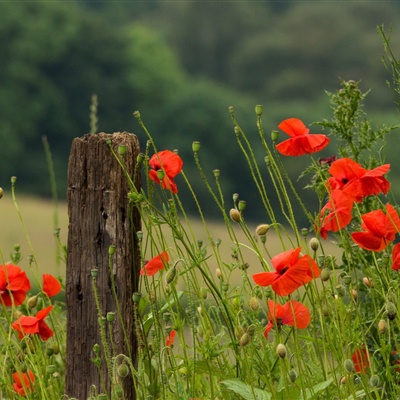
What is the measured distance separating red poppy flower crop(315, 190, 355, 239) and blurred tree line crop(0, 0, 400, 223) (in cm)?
3249

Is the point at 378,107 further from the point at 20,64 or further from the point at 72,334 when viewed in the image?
the point at 72,334

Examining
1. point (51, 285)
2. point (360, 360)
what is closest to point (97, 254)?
point (51, 285)

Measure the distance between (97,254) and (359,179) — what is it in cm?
84

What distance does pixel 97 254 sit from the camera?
2812mm

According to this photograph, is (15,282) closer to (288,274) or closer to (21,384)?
(21,384)

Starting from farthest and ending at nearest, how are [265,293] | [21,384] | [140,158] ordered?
[21,384], [265,293], [140,158]

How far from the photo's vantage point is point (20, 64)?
39406 mm

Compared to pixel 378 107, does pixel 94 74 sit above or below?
above

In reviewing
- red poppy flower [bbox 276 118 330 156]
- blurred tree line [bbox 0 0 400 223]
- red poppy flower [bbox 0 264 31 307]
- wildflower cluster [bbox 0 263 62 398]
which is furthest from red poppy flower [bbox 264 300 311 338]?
blurred tree line [bbox 0 0 400 223]

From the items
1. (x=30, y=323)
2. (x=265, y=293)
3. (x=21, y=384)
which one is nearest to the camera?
(x=265, y=293)

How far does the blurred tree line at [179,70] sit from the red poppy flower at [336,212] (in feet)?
107

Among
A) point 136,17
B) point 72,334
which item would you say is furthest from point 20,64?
point 72,334

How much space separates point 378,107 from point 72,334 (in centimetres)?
5016

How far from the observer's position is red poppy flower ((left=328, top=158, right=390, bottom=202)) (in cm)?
261
